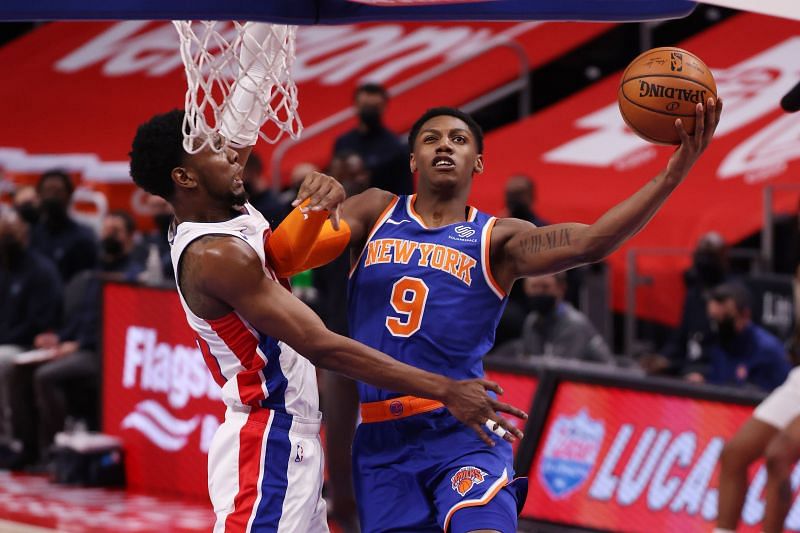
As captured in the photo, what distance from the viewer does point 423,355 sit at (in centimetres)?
486

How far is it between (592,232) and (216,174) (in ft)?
4.06

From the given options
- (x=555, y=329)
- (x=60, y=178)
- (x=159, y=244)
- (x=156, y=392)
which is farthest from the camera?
(x=60, y=178)

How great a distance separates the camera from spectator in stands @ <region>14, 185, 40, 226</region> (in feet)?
38.9

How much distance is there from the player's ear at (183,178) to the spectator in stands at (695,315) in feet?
16.8

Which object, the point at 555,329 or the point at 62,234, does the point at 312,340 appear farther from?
the point at 62,234

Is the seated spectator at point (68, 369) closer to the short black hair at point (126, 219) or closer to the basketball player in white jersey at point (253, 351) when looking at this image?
the short black hair at point (126, 219)

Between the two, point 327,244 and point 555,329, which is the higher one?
point 327,244

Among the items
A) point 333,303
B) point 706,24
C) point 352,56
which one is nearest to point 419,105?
point 352,56

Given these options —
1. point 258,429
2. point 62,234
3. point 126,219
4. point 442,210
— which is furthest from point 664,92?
point 62,234

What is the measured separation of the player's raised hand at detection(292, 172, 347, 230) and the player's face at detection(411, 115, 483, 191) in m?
0.70

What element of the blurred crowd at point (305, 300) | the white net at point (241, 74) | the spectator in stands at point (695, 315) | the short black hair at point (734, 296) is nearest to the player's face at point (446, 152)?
the white net at point (241, 74)

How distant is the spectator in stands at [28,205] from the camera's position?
38.9 feet

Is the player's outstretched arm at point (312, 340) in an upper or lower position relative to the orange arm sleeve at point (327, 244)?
lower

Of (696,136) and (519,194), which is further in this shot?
(519,194)
